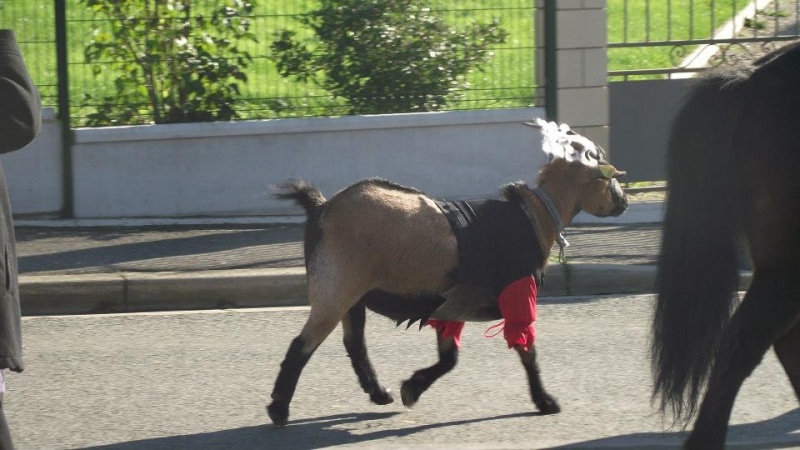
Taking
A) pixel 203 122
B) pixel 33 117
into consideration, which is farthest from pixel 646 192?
pixel 33 117

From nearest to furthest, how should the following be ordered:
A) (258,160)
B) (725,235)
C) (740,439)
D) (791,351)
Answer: (725,235), (791,351), (740,439), (258,160)

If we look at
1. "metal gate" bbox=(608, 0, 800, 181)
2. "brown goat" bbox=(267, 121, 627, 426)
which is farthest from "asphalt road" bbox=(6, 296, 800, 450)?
"metal gate" bbox=(608, 0, 800, 181)

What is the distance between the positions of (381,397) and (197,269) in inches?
120

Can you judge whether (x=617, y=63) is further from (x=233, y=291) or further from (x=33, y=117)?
(x=33, y=117)

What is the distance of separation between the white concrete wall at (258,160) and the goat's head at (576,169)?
16.6 feet

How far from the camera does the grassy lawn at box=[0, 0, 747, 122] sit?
1039 centimetres

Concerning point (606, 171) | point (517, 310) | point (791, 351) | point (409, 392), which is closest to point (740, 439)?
point (791, 351)

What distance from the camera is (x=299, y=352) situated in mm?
5262

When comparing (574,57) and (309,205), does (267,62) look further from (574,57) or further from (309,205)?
(309,205)

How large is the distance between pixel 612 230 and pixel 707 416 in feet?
18.1

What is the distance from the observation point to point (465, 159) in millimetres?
10781

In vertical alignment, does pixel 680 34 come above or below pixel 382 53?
above

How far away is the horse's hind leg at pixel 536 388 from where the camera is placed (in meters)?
5.44

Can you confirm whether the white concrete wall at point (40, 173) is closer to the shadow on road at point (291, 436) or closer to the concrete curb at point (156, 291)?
the concrete curb at point (156, 291)
